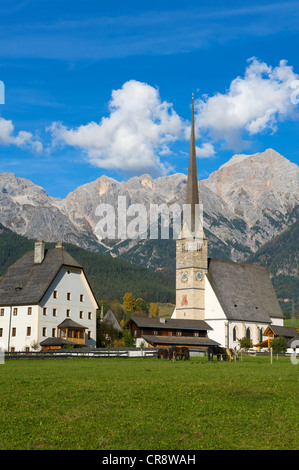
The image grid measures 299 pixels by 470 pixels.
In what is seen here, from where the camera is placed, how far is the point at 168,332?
97.2 meters

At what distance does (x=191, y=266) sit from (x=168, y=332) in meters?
15.8

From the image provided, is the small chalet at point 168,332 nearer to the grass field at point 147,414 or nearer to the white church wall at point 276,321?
the white church wall at point 276,321

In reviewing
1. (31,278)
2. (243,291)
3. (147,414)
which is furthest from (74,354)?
(243,291)

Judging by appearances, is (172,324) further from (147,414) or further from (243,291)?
(147,414)

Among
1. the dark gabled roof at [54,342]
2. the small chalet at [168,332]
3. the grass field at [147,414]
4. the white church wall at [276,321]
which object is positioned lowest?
the grass field at [147,414]

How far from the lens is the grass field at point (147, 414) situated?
1847 centimetres

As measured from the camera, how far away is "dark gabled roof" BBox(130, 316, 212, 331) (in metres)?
95.7

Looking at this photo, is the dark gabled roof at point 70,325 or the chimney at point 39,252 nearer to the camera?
the dark gabled roof at point 70,325

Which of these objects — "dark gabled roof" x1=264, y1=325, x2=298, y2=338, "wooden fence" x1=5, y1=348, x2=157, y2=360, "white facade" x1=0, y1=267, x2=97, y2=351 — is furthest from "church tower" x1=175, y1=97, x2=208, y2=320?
"wooden fence" x1=5, y1=348, x2=157, y2=360

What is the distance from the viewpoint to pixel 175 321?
332 ft

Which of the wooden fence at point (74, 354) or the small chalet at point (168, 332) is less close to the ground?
the small chalet at point (168, 332)

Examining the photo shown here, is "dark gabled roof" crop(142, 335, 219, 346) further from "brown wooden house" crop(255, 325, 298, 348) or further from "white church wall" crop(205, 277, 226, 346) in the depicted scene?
"brown wooden house" crop(255, 325, 298, 348)

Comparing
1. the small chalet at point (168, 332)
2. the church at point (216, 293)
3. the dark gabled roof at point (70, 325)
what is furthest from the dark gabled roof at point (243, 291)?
the dark gabled roof at point (70, 325)
